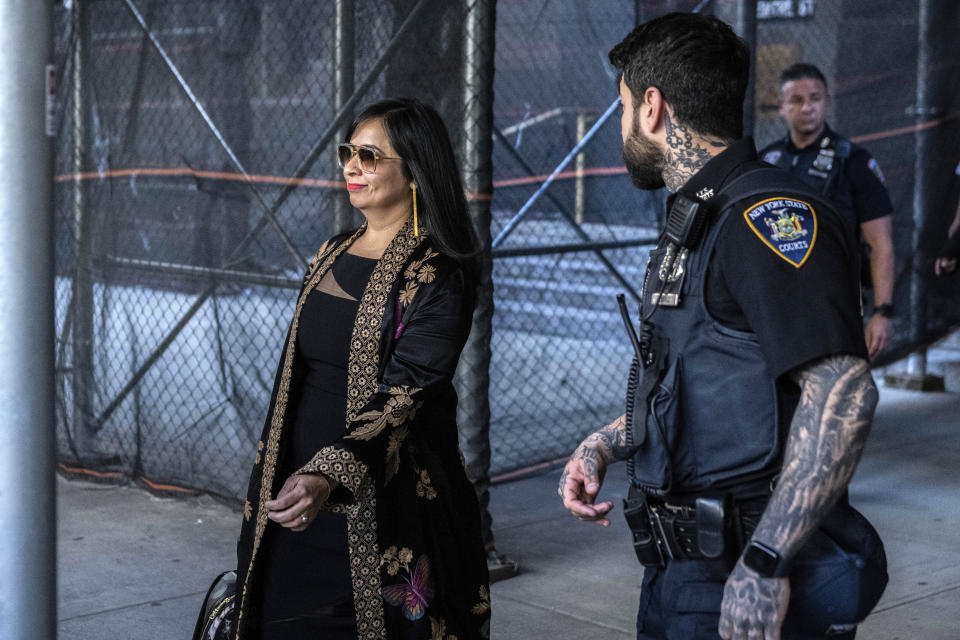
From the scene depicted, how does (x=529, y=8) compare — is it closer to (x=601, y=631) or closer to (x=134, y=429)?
(x=134, y=429)

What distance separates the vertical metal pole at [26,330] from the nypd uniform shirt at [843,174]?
387 centimetres

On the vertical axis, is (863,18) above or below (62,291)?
above

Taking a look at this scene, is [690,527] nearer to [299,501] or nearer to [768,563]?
[768,563]

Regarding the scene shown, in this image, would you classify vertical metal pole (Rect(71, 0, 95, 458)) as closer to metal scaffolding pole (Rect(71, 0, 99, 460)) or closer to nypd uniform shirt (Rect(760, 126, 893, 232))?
metal scaffolding pole (Rect(71, 0, 99, 460))

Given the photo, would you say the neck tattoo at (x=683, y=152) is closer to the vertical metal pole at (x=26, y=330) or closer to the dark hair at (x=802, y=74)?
the vertical metal pole at (x=26, y=330)

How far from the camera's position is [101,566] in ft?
16.2

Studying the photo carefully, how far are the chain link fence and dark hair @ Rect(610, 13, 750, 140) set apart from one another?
2.49 meters

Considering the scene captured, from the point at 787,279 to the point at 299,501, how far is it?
3.77ft

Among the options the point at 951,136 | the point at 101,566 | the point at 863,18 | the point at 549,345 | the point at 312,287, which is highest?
the point at 863,18

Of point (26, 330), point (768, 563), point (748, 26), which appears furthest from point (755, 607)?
point (748, 26)

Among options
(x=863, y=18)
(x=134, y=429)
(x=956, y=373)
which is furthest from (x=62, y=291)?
(x=956, y=373)

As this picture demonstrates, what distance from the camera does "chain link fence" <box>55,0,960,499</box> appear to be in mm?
5164

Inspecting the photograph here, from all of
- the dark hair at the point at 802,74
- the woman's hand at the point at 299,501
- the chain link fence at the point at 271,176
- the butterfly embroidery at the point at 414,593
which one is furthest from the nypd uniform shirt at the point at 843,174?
the woman's hand at the point at 299,501

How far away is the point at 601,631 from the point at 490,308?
4.35ft
